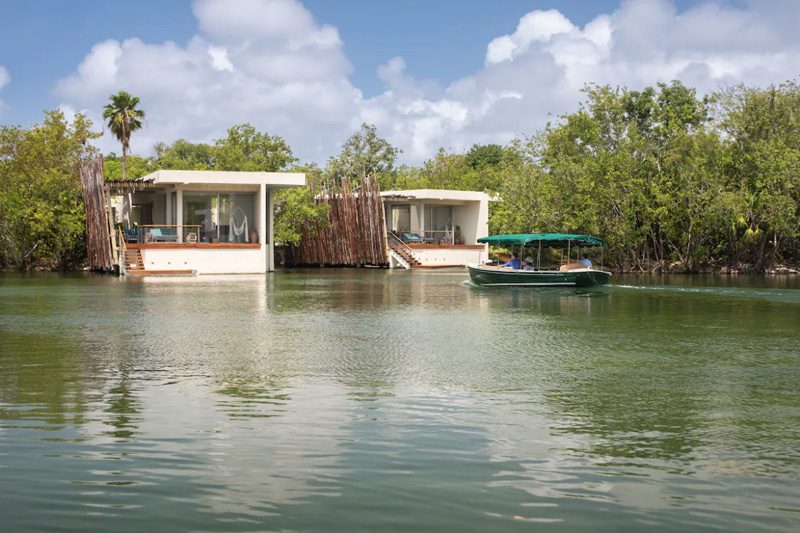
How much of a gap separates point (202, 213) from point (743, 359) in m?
30.7

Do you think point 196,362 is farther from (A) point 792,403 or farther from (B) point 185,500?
(A) point 792,403

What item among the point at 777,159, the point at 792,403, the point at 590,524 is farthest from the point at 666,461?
the point at 777,159

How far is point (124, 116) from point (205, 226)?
15038mm

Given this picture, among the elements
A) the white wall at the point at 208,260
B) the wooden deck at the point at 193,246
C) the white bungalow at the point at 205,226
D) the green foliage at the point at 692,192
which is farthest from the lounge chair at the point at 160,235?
the green foliage at the point at 692,192

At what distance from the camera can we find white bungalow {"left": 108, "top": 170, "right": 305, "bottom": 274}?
35906mm

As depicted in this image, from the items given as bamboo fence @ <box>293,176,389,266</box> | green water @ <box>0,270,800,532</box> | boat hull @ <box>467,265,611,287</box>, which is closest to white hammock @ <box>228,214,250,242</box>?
bamboo fence @ <box>293,176,389,266</box>

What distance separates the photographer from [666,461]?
606 centimetres

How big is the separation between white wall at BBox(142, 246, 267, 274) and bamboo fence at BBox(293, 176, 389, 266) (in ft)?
33.0

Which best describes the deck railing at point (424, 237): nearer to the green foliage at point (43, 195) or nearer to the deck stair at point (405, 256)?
the deck stair at point (405, 256)

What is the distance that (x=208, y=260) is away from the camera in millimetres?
36625

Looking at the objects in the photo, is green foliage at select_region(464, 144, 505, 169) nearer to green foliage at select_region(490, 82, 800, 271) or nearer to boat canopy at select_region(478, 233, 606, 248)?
green foliage at select_region(490, 82, 800, 271)

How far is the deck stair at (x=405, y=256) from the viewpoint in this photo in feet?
150

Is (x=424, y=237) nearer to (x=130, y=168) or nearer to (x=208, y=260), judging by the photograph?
(x=208, y=260)

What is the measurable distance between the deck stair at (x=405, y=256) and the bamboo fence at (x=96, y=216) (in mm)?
15394
